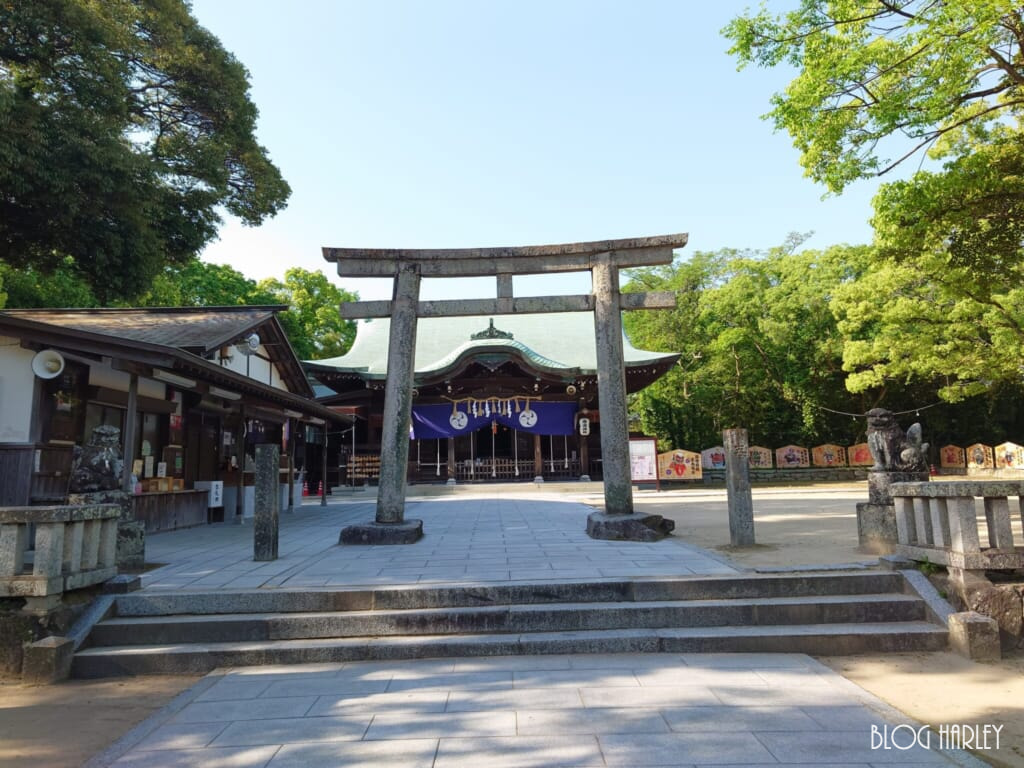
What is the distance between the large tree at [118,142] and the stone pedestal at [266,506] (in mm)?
6574

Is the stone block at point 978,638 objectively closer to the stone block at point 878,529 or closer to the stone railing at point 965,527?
the stone railing at point 965,527

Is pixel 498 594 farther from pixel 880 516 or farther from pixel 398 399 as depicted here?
pixel 880 516

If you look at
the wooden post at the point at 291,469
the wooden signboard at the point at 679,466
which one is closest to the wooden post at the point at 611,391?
the wooden post at the point at 291,469

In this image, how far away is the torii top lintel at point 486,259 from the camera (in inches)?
328

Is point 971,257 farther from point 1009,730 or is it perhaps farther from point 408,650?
point 408,650

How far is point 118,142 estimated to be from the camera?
10.2 meters

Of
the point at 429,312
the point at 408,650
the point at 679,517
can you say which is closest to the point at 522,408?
the point at 679,517

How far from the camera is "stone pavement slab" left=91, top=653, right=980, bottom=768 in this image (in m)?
2.97

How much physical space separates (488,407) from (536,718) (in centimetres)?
1786

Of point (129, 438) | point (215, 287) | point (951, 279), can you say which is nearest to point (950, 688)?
point (129, 438)

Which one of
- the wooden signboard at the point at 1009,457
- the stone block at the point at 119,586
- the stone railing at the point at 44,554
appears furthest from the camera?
the wooden signboard at the point at 1009,457

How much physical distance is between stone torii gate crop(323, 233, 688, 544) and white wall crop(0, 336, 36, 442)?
4.51 meters

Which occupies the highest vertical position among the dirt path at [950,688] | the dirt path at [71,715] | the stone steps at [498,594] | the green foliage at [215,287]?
the green foliage at [215,287]

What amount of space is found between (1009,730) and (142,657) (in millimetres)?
5610
